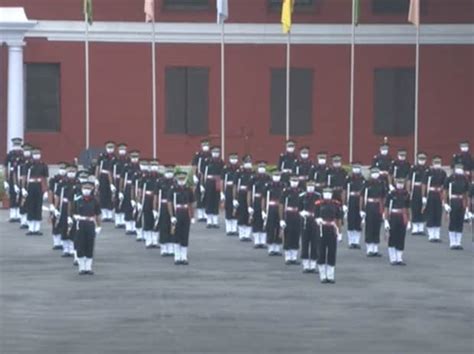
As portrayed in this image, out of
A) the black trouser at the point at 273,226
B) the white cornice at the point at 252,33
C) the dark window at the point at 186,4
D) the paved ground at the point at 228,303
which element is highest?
the dark window at the point at 186,4

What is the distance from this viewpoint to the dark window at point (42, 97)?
49250 mm

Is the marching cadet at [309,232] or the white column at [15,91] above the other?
the white column at [15,91]

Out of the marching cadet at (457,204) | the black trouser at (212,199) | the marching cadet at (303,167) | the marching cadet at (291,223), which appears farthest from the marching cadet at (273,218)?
the black trouser at (212,199)

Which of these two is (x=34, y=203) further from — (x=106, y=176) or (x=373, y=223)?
(x=373, y=223)

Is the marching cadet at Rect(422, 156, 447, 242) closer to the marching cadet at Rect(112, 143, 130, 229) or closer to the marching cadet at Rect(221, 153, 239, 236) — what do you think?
the marching cadet at Rect(221, 153, 239, 236)

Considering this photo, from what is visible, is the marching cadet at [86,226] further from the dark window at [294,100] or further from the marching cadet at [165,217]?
the dark window at [294,100]

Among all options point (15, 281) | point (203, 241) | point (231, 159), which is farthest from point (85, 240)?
point (231, 159)

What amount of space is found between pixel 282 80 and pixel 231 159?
12.5m

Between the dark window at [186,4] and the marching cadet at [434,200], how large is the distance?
1467 centimetres

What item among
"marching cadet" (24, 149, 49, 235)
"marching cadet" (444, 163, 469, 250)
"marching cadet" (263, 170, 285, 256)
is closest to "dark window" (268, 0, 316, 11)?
"marching cadet" (24, 149, 49, 235)

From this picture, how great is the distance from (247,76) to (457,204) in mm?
16065

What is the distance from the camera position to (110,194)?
38.9 metres

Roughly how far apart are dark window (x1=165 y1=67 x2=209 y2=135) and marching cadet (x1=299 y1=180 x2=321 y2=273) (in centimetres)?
1930

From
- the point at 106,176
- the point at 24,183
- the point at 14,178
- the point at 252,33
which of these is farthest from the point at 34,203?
the point at 252,33
